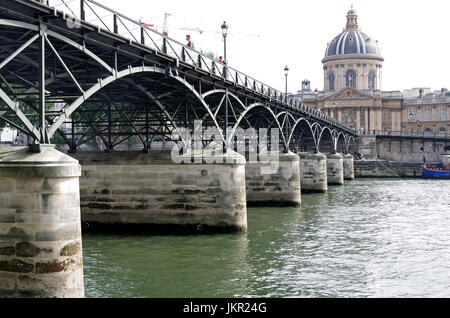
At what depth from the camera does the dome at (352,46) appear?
486 feet

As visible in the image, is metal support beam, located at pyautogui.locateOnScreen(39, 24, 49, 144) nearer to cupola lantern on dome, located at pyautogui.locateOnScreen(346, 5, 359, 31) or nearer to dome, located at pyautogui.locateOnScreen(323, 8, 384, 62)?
dome, located at pyautogui.locateOnScreen(323, 8, 384, 62)

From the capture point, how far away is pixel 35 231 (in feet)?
45.8

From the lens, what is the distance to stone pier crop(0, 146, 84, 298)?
45.6 feet

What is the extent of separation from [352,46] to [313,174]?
328ft

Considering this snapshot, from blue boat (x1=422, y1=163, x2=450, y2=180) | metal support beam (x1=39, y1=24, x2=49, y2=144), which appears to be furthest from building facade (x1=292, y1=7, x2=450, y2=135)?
metal support beam (x1=39, y1=24, x2=49, y2=144)

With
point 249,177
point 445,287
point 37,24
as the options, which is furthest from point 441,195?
point 37,24

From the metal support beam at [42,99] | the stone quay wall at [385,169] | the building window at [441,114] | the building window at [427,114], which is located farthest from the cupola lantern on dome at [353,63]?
the metal support beam at [42,99]

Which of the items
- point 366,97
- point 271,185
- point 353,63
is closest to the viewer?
point 271,185

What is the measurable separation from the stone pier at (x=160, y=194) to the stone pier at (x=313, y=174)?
28.8 meters

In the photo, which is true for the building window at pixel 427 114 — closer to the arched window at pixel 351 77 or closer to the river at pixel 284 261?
the arched window at pixel 351 77

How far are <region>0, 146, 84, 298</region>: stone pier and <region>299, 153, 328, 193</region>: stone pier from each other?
143 feet

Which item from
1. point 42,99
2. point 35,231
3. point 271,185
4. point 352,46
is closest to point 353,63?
point 352,46

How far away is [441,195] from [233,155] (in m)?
31.0

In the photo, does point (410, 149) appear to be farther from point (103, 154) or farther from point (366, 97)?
point (103, 154)
